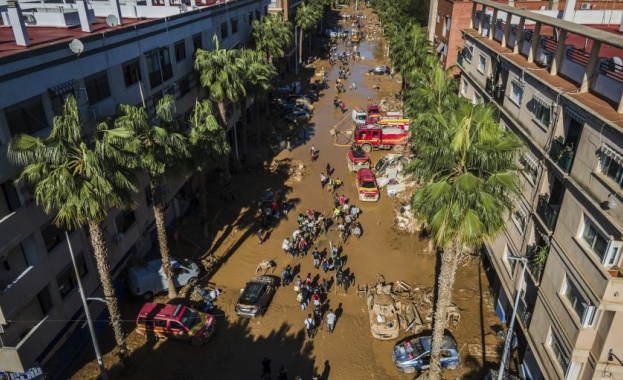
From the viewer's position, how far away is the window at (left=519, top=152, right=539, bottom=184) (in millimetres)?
19062

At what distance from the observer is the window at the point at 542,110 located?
715 inches

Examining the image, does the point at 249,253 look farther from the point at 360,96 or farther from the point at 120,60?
the point at 360,96

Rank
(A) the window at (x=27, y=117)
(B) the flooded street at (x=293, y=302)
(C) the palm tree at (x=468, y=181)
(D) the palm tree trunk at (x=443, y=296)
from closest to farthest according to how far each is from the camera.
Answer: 1. (C) the palm tree at (x=468, y=181)
2. (D) the palm tree trunk at (x=443, y=296)
3. (A) the window at (x=27, y=117)
4. (B) the flooded street at (x=293, y=302)

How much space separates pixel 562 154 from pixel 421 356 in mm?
11189

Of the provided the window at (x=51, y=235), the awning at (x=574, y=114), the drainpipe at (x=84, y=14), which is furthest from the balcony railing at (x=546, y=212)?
the drainpipe at (x=84, y=14)

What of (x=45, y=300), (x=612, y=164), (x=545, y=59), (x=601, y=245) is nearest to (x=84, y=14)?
(x=45, y=300)

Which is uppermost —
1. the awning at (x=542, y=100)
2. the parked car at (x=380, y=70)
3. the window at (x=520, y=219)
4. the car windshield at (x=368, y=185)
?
the awning at (x=542, y=100)

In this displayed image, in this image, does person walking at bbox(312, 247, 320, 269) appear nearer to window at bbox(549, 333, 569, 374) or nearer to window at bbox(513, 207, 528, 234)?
window at bbox(513, 207, 528, 234)

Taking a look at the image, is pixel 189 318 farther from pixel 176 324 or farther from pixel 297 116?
pixel 297 116

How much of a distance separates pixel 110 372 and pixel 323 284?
1240 centimetres

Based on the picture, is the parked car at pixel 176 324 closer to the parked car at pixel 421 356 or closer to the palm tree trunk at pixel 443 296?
the parked car at pixel 421 356

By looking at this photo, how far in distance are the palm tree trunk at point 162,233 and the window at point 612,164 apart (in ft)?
63.4

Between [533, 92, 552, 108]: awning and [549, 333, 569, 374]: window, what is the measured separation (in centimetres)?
952

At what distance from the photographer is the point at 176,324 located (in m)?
21.8
